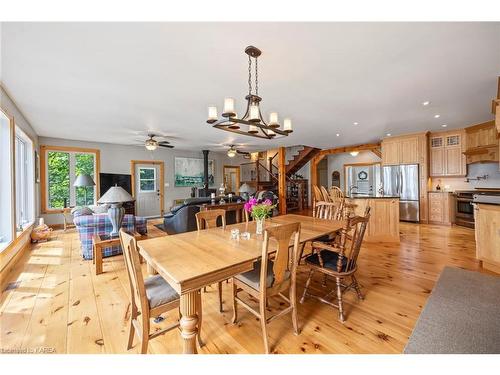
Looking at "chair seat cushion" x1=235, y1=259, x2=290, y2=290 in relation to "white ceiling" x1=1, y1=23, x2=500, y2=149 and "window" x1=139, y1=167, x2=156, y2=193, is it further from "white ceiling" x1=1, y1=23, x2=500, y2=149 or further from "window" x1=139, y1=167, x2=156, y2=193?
"window" x1=139, y1=167, x2=156, y2=193

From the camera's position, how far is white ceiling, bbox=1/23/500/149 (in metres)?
1.85

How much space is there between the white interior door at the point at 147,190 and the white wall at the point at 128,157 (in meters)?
0.31

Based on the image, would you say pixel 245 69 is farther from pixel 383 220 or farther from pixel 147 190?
pixel 147 190

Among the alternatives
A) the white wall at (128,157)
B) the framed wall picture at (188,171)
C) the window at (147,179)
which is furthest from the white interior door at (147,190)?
the framed wall picture at (188,171)

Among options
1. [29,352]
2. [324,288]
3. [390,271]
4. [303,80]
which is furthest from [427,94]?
[29,352]

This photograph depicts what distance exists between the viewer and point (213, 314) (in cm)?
205

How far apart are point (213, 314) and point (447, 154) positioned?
7.22m

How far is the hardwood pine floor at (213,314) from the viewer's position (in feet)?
5.39

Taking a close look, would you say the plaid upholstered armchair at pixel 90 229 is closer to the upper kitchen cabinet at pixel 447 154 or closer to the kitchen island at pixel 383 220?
the kitchen island at pixel 383 220

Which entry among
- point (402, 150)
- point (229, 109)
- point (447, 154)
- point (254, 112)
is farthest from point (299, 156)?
point (229, 109)

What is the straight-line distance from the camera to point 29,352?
5.17 feet

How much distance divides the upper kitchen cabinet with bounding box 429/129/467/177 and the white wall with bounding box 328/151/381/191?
9.13ft

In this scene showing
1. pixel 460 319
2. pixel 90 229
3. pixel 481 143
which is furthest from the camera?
pixel 481 143
